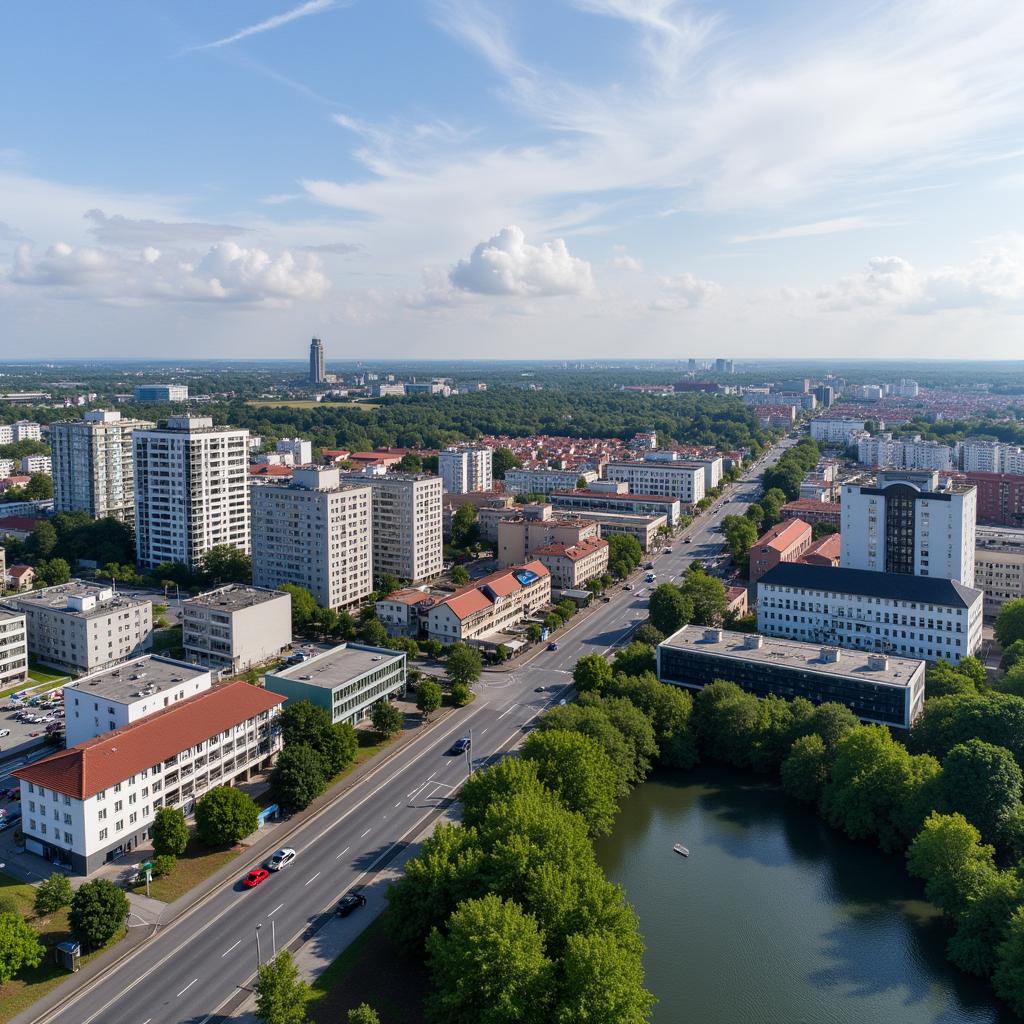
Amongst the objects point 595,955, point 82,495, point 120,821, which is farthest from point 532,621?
point 82,495

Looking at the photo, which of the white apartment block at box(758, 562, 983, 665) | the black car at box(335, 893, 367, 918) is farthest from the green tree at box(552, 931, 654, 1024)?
the white apartment block at box(758, 562, 983, 665)

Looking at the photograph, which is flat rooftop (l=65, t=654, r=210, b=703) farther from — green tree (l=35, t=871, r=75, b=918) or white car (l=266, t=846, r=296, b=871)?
white car (l=266, t=846, r=296, b=871)

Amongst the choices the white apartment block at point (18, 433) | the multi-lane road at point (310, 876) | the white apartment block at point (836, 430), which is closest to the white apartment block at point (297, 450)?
the white apartment block at point (18, 433)

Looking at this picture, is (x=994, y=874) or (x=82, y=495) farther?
(x=82, y=495)

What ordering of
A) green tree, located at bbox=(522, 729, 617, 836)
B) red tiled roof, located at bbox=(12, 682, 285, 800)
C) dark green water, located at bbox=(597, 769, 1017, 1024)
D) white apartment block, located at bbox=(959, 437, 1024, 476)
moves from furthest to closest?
white apartment block, located at bbox=(959, 437, 1024, 476) < green tree, located at bbox=(522, 729, 617, 836) < red tiled roof, located at bbox=(12, 682, 285, 800) < dark green water, located at bbox=(597, 769, 1017, 1024)

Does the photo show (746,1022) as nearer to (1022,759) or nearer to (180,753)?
(1022,759)

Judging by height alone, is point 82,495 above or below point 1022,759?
above
